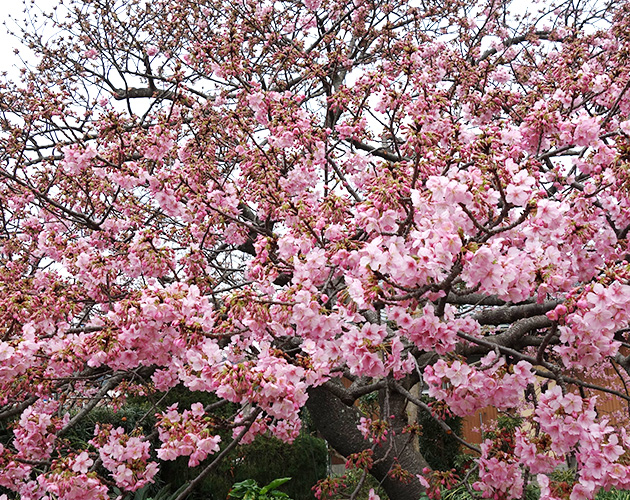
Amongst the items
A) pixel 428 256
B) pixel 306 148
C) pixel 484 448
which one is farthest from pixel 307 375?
pixel 306 148

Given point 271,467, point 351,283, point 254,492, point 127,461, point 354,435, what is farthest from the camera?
point 271,467

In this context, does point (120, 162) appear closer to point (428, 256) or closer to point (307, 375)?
point (307, 375)

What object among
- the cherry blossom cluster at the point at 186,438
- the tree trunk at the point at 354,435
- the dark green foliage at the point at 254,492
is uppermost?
the cherry blossom cluster at the point at 186,438

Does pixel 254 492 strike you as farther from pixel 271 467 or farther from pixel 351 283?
pixel 351 283

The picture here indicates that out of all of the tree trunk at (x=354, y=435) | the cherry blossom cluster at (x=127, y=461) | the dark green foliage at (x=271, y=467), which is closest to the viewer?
the cherry blossom cluster at (x=127, y=461)

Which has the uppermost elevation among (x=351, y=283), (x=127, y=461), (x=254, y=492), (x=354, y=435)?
(x=351, y=283)

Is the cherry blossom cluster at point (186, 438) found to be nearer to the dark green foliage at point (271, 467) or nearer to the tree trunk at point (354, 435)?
the tree trunk at point (354, 435)

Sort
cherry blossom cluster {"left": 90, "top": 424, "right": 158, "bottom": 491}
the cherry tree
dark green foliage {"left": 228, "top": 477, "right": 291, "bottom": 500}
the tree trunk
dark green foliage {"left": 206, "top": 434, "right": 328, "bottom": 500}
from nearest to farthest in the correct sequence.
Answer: the cherry tree → cherry blossom cluster {"left": 90, "top": 424, "right": 158, "bottom": 491} → the tree trunk → dark green foliage {"left": 228, "top": 477, "right": 291, "bottom": 500} → dark green foliage {"left": 206, "top": 434, "right": 328, "bottom": 500}

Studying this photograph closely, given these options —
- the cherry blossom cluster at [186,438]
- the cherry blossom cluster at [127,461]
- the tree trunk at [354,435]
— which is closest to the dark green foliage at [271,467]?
the tree trunk at [354,435]

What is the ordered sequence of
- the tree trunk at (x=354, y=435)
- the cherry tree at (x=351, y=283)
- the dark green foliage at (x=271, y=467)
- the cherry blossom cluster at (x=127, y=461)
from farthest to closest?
the dark green foliage at (x=271, y=467) < the tree trunk at (x=354, y=435) < the cherry blossom cluster at (x=127, y=461) < the cherry tree at (x=351, y=283)

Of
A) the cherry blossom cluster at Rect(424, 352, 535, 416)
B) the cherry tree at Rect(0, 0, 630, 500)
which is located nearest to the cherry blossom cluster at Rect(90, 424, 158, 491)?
the cherry tree at Rect(0, 0, 630, 500)

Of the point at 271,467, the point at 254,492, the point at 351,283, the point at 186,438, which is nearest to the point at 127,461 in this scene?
the point at 186,438

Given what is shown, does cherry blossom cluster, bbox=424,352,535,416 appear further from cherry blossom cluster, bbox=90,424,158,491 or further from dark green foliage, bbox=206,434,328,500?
dark green foliage, bbox=206,434,328,500

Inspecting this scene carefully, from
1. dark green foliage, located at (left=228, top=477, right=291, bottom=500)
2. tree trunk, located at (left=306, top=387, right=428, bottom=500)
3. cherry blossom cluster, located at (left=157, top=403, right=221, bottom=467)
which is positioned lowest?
dark green foliage, located at (left=228, top=477, right=291, bottom=500)
